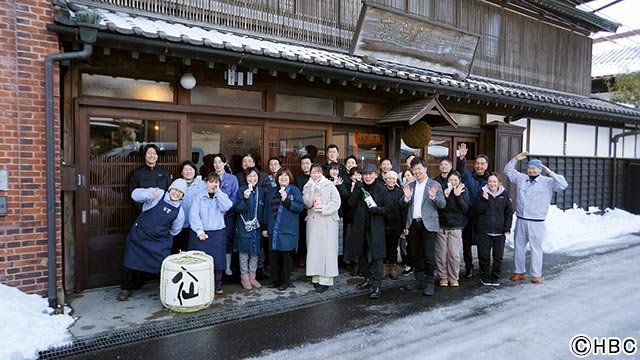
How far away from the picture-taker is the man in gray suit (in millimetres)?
6188

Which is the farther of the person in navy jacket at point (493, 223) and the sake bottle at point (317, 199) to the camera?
the person in navy jacket at point (493, 223)

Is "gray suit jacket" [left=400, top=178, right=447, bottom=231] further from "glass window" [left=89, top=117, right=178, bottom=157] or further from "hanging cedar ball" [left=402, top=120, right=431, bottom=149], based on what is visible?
"glass window" [left=89, top=117, right=178, bottom=157]

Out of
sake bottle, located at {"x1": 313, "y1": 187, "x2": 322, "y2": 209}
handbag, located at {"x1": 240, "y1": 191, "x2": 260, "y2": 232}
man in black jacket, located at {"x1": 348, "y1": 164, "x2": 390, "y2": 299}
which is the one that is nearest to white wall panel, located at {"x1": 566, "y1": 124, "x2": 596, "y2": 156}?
man in black jacket, located at {"x1": 348, "y1": 164, "x2": 390, "y2": 299}

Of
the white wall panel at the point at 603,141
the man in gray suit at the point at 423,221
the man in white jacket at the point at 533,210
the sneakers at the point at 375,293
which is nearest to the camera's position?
the sneakers at the point at 375,293

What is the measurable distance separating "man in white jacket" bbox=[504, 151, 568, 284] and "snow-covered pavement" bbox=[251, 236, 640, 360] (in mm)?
352

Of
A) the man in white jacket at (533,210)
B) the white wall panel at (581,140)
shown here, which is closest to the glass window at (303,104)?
the man in white jacket at (533,210)

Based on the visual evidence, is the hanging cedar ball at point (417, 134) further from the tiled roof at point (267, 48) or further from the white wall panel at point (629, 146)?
the white wall panel at point (629, 146)

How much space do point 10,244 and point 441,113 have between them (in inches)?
285

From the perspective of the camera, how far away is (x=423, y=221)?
20.5ft

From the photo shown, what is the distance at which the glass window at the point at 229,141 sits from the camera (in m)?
6.85

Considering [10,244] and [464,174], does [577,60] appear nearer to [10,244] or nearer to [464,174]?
[464,174]

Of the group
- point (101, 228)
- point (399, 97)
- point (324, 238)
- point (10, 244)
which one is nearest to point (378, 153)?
point (399, 97)

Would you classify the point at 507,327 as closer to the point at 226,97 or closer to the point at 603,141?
the point at 226,97

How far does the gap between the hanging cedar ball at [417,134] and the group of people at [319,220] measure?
1.74 metres
